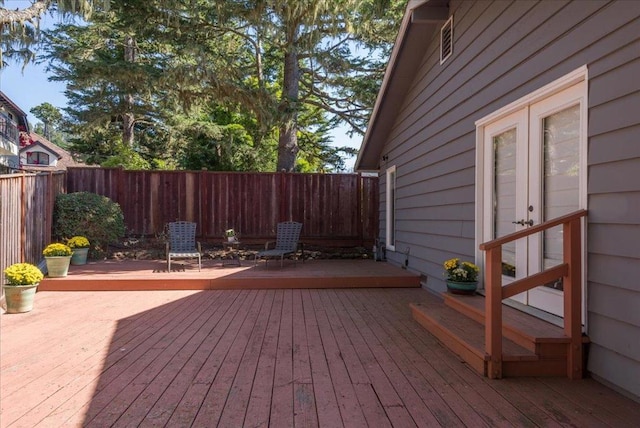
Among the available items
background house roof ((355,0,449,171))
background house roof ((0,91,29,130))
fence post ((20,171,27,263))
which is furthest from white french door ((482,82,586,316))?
background house roof ((0,91,29,130))

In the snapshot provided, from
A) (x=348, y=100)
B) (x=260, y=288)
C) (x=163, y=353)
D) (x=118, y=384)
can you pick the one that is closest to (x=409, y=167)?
(x=260, y=288)

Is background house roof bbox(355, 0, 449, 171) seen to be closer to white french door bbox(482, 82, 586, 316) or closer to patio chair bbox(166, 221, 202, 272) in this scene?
white french door bbox(482, 82, 586, 316)

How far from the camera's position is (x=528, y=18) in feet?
11.3

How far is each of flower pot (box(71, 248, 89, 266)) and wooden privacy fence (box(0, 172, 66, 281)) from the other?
0.46 m

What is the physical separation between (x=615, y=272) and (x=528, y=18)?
2183 mm

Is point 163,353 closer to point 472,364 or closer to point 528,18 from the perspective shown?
point 472,364

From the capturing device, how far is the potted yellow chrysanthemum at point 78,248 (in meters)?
7.01

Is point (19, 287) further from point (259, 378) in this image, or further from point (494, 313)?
point (494, 313)

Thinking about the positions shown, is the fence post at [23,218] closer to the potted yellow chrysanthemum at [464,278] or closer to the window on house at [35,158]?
the potted yellow chrysanthemum at [464,278]

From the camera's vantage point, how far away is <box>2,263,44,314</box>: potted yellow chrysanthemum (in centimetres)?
453

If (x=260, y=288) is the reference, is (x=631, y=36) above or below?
above

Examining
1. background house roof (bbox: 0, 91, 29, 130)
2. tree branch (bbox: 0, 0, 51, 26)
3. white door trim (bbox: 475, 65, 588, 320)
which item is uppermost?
background house roof (bbox: 0, 91, 29, 130)

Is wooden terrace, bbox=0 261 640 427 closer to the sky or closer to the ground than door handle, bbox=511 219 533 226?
closer to the ground

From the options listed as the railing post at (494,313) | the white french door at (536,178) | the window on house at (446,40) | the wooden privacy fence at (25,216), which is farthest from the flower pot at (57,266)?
the window on house at (446,40)
